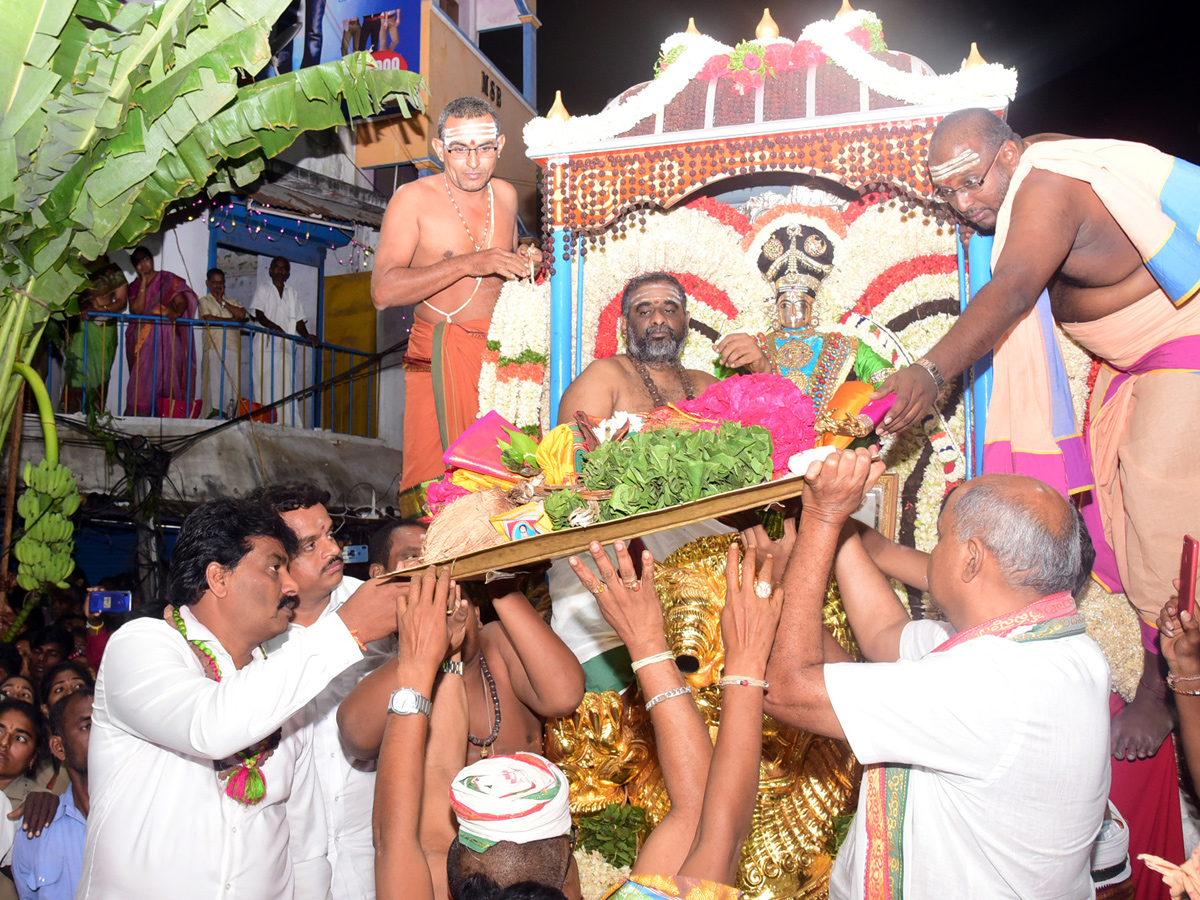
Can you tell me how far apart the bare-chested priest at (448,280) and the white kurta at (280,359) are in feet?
23.7

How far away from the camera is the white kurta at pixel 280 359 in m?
11.6

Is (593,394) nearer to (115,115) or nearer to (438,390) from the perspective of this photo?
(438,390)

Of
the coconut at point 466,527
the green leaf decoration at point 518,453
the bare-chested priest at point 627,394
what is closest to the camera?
the coconut at point 466,527

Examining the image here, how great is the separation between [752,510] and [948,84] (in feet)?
8.73

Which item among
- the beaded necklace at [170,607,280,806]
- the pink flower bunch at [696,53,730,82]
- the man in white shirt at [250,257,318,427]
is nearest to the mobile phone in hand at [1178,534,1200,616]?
the beaded necklace at [170,607,280,806]

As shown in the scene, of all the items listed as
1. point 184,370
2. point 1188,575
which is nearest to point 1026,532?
point 1188,575

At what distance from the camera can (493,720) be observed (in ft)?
9.60

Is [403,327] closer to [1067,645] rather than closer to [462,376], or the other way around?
[462,376]

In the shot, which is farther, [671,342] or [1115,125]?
[1115,125]

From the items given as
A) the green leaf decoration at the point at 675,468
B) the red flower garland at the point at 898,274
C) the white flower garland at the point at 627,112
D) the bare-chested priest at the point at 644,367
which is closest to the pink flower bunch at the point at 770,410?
the green leaf decoration at the point at 675,468

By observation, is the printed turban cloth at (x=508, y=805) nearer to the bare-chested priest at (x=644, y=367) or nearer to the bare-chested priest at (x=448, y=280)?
the bare-chested priest at (x=644, y=367)

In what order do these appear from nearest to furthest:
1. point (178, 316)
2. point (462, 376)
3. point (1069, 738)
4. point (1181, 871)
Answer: point (1181, 871)
point (1069, 738)
point (462, 376)
point (178, 316)

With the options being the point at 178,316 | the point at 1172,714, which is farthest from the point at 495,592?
the point at 178,316

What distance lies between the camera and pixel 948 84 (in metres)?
4.11
